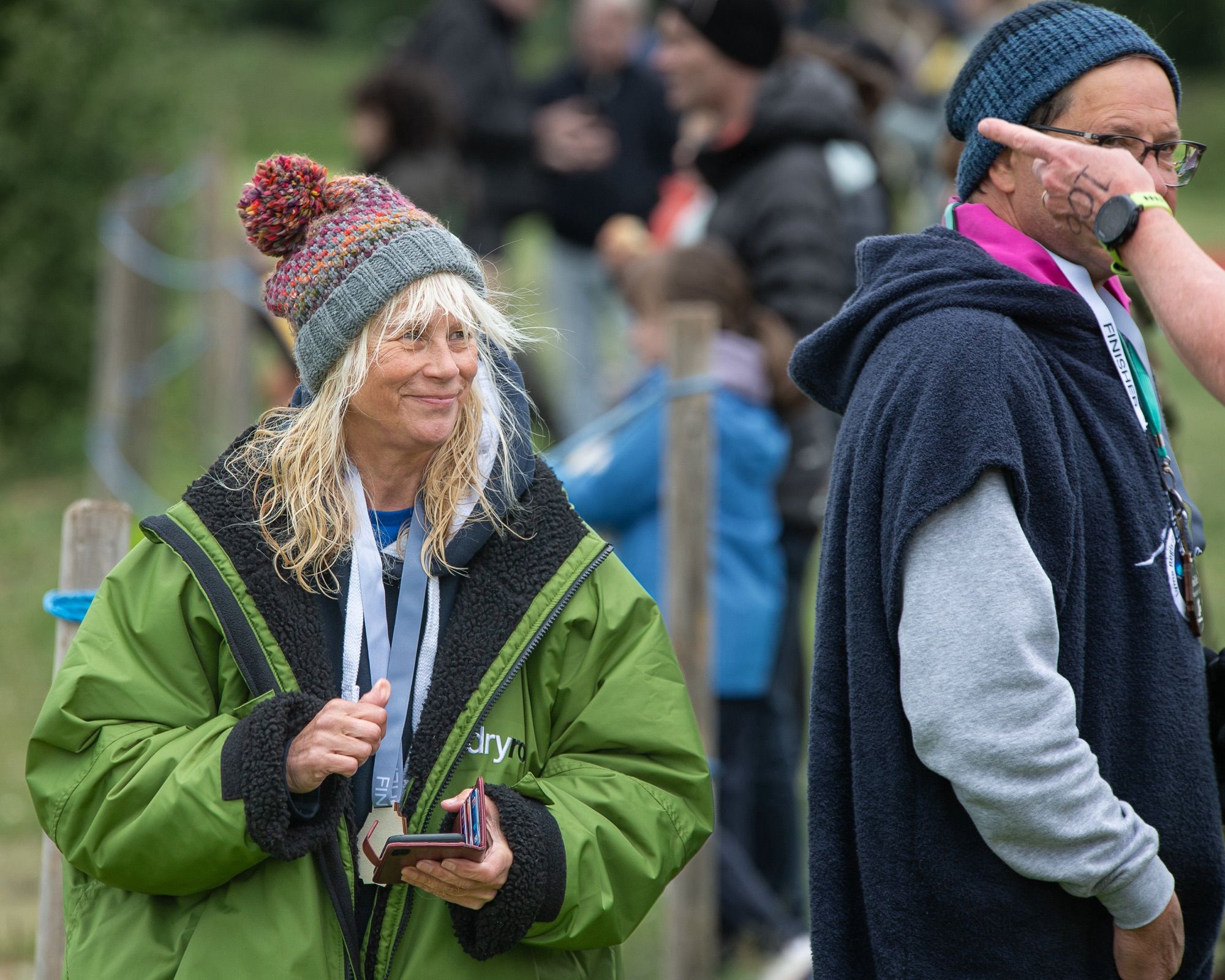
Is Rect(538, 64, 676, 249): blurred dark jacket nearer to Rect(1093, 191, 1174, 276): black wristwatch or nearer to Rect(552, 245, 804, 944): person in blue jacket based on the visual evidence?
Rect(552, 245, 804, 944): person in blue jacket

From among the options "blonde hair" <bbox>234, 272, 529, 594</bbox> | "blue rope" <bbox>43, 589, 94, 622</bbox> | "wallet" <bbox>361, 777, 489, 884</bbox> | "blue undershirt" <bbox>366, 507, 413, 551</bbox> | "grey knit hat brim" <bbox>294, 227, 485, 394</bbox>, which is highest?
"grey knit hat brim" <bbox>294, 227, 485, 394</bbox>

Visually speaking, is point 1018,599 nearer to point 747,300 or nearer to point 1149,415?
point 1149,415

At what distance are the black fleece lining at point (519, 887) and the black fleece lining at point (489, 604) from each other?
0.05 ft

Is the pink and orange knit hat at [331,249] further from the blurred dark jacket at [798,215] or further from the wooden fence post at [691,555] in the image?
the blurred dark jacket at [798,215]

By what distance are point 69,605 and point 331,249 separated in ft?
2.68

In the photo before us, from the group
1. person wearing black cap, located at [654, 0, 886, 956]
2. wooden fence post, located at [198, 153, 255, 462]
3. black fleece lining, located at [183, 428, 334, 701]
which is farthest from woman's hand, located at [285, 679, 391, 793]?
wooden fence post, located at [198, 153, 255, 462]

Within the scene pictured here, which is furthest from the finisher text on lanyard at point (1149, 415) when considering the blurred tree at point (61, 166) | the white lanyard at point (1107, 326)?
the blurred tree at point (61, 166)

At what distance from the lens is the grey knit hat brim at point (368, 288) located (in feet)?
6.72

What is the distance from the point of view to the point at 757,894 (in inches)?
162

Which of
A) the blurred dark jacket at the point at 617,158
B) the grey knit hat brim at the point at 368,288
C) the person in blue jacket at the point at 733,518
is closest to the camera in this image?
the grey knit hat brim at the point at 368,288

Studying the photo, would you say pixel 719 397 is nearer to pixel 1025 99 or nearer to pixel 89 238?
pixel 1025 99

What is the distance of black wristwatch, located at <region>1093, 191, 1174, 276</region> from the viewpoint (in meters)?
1.79

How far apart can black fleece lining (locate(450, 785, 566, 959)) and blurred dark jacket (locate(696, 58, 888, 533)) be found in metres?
2.33

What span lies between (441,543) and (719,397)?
1931mm
